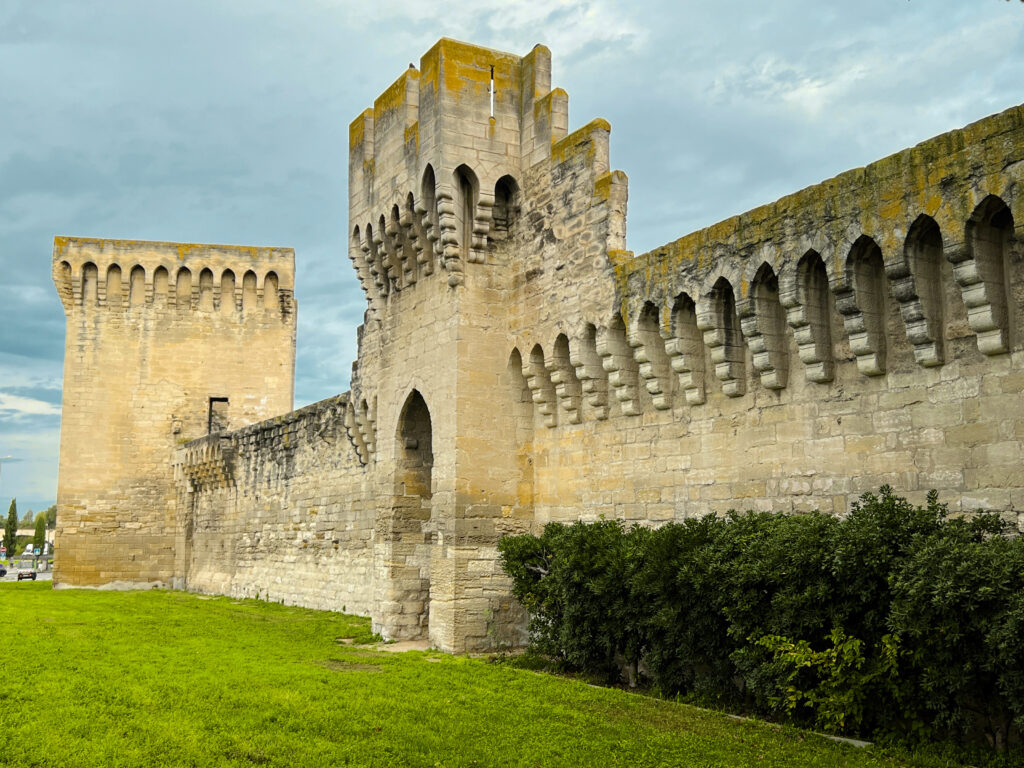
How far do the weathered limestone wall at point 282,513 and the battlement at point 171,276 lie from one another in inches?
206

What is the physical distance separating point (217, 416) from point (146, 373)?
2457 millimetres

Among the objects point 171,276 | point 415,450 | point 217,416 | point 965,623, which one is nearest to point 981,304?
point 965,623

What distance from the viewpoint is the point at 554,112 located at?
40.8ft

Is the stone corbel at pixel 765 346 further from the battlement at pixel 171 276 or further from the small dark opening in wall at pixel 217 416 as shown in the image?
the battlement at pixel 171 276

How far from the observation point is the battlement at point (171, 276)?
30.0 metres

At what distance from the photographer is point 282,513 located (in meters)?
21.5

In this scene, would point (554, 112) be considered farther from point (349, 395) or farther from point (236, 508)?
point (236, 508)

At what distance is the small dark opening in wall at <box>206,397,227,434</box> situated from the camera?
97.8 ft

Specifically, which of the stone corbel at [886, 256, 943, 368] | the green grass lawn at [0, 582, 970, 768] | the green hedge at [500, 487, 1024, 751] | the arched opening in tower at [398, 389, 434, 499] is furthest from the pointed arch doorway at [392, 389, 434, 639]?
the stone corbel at [886, 256, 943, 368]

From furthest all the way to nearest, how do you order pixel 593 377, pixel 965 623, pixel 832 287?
pixel 593 377 < pixel 832 287 < pixel 965 623

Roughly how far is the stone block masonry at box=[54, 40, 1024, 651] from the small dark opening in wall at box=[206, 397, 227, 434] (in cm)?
907

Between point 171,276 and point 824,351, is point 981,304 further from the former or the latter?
point 171,276

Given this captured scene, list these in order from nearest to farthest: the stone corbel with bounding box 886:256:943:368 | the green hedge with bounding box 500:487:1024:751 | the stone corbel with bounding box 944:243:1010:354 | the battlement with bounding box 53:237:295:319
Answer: the green hedge with bounding box 500:487:1024:751 → the stone corbel with bounding box 944:243:1010:354 → the stone corbel with bounding box 886:256:943:368 → the battlement with bounding box 53:237:295:319

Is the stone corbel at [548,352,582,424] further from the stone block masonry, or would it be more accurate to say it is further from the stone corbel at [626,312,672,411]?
the stone corbel at [626,312,672,411]
